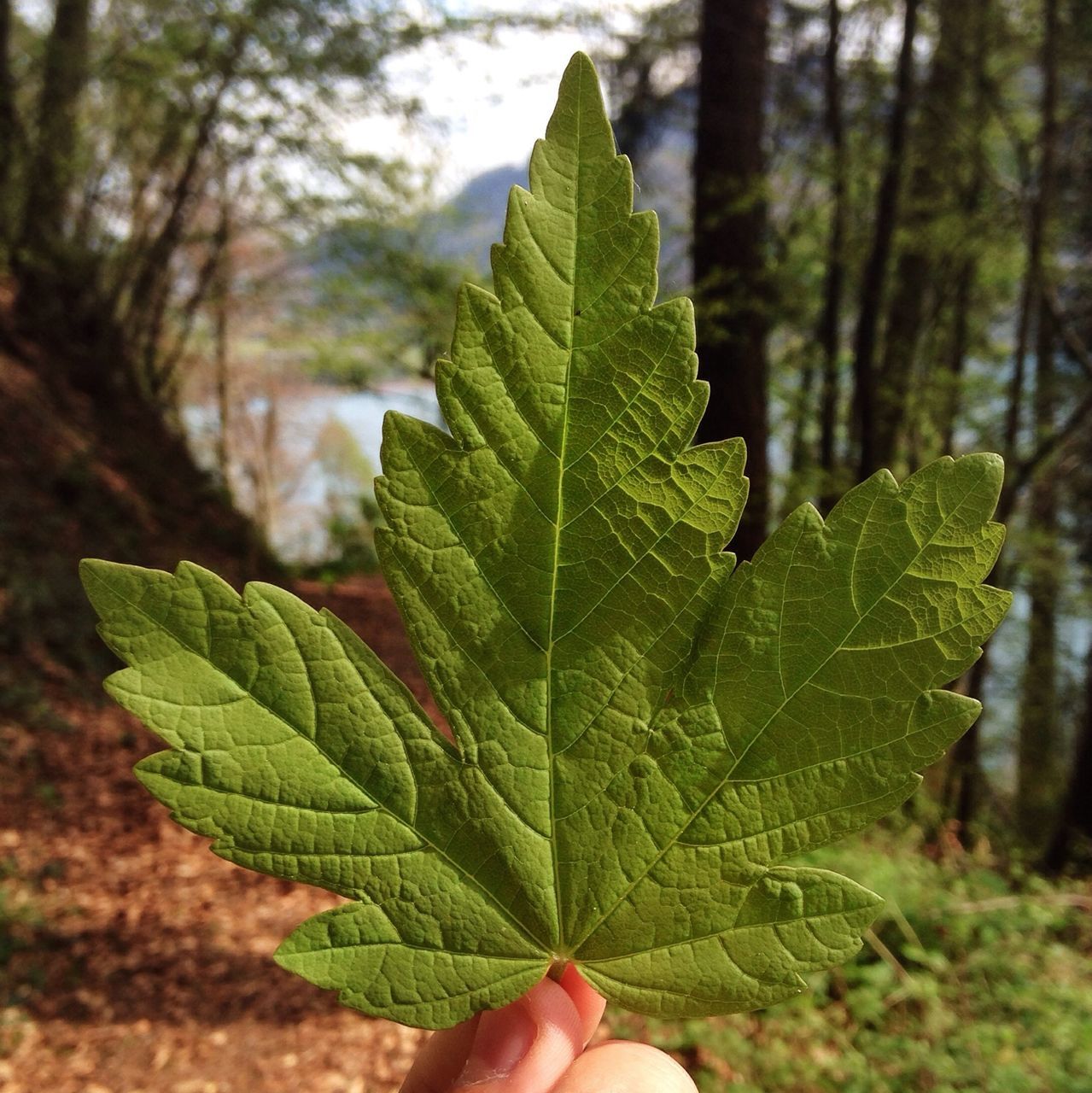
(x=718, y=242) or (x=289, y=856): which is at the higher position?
(x=718, y=242)

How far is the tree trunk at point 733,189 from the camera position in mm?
6105

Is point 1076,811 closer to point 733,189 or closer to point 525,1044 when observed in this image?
point 733,189

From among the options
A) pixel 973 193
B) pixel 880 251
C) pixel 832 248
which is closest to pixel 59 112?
pixel 832 248

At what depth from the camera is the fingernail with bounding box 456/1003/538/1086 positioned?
99cm

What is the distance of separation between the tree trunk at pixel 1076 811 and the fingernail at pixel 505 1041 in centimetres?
829

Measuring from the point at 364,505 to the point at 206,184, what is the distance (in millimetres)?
7737

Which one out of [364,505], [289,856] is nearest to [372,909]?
[289,856]

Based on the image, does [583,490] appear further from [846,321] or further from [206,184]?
Result: [206,184]

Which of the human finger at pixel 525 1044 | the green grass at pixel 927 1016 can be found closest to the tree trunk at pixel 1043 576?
the green grass at pixel 927 1016

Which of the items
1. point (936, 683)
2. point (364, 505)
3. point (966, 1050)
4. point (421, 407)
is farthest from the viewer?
point (364, 505)

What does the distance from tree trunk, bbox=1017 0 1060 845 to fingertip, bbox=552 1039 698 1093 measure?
8.52m

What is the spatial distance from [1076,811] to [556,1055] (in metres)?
8.36

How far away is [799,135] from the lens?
10.3 metres

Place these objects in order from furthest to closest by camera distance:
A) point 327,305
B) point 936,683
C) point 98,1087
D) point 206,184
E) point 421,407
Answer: point 206,184 < point 327,305 < point 421,407 < point 98,1087 < point 936,683
